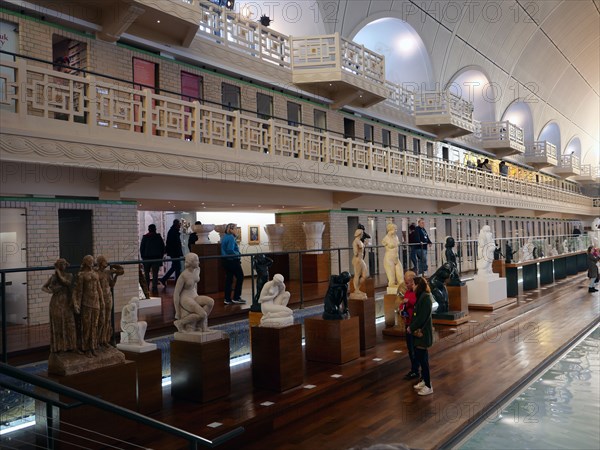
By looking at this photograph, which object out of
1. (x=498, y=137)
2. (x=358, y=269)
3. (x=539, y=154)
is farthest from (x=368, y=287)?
(x=539, y=154)

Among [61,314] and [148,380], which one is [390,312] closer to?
[148,380]

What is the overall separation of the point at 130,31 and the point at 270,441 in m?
10.3

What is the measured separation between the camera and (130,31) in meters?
12.5

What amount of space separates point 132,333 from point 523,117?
138 feet

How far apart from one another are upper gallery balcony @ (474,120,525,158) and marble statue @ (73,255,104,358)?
30377 mm

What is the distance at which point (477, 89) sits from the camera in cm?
3341

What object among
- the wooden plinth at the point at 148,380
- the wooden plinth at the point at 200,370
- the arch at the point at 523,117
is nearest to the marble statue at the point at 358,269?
the wooden plinth at the point at 200,370

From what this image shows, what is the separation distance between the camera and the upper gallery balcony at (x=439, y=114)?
2475 centimetres

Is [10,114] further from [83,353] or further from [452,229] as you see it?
[452,229]

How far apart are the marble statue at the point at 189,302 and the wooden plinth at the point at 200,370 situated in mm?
297

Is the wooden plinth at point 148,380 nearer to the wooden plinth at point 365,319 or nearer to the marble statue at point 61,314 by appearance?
the marble statue at point 61,314

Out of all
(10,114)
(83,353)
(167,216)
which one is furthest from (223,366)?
(167,216)

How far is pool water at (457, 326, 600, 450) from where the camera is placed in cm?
687

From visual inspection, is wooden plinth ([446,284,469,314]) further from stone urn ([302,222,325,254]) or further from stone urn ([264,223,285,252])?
stone urn ([264,223,285,252])
